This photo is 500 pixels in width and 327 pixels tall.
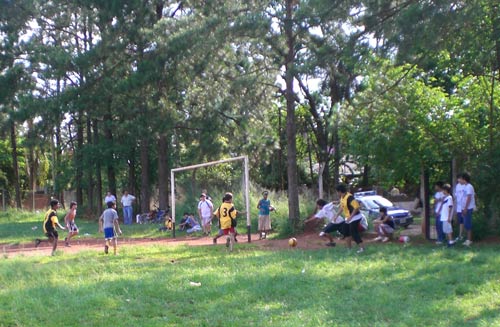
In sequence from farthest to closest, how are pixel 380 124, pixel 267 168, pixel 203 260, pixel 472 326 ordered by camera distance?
pixel 267 168, pixel 380 124, pixel 203 260, pixel 472 326

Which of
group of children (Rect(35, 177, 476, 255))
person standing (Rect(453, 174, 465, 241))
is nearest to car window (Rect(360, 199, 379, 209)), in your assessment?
group of children (Rect(35, 177, 476, 255))

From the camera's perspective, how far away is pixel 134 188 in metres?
40.5

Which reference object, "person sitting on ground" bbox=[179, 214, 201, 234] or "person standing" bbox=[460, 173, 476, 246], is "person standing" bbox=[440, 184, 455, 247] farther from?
"person sitting on ground" bbox=[179, 214, 201, 234]

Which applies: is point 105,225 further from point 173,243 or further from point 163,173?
point 163,173

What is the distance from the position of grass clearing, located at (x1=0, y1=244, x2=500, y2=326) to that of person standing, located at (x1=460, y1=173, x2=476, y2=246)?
0.80 m

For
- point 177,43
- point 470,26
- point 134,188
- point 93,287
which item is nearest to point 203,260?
point 93,287

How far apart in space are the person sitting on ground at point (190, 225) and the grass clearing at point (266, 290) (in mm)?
9654

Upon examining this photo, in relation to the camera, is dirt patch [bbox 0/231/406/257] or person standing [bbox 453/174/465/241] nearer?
person standing [bbox 453/174/465/241]

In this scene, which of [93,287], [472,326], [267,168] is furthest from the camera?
[267,168]

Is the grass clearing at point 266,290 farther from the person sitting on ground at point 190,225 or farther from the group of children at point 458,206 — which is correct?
the person sitting on ground at point 190,225

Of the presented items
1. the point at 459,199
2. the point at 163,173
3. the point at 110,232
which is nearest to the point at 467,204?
the point at 459,199

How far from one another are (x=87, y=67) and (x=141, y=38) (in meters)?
2.89

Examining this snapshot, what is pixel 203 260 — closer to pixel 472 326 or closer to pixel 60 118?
pixel 472 326

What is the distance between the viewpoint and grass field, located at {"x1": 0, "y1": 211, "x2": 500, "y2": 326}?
8680mm
